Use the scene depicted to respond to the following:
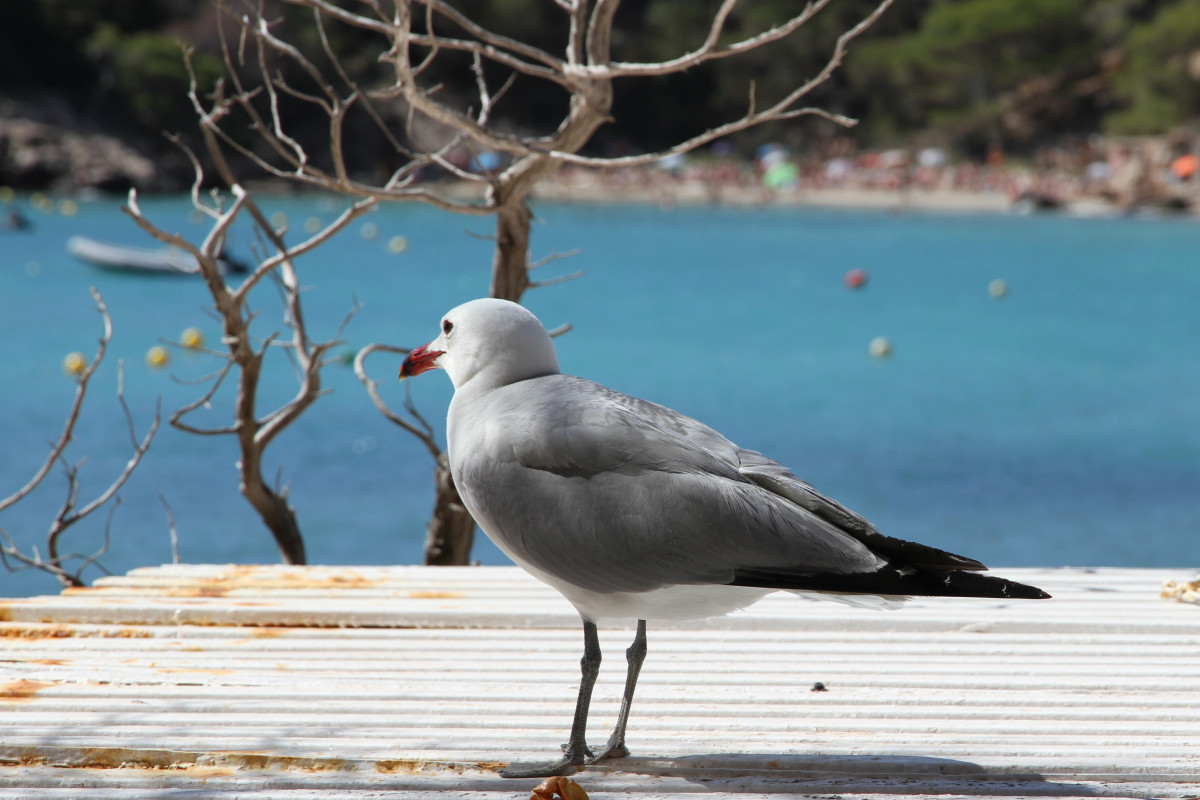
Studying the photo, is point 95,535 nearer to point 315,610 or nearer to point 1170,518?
point 315,610

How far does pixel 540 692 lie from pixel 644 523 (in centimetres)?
74

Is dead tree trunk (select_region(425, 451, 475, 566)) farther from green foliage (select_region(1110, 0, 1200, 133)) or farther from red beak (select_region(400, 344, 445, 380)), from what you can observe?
green foliage (select_region(1110, 0, 1200, 133))

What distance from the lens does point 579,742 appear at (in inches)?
82.6

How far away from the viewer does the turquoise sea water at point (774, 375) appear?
988 centimetres

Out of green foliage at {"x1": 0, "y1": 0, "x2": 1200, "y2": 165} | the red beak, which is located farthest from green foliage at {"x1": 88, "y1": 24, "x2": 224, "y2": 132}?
the red beak

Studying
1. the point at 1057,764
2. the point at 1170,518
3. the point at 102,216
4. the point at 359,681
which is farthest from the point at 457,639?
the point at 102,216

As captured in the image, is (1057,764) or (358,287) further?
(358,287)

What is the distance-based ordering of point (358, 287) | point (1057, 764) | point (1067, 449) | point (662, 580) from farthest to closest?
1. point (358, 287)
2. point (1067, 449)
3. point (1057, 764)
4. point (662, 580)

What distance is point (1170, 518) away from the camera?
9.97m

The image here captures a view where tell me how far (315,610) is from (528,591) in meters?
0.57

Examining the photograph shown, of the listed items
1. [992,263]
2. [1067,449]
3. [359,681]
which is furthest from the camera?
[992,263]

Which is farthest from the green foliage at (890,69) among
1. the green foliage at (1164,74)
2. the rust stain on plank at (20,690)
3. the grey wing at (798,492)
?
the grey wing at (798,492)

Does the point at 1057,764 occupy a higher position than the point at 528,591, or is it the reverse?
the point at 528,591

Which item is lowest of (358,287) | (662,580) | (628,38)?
(662,580)
